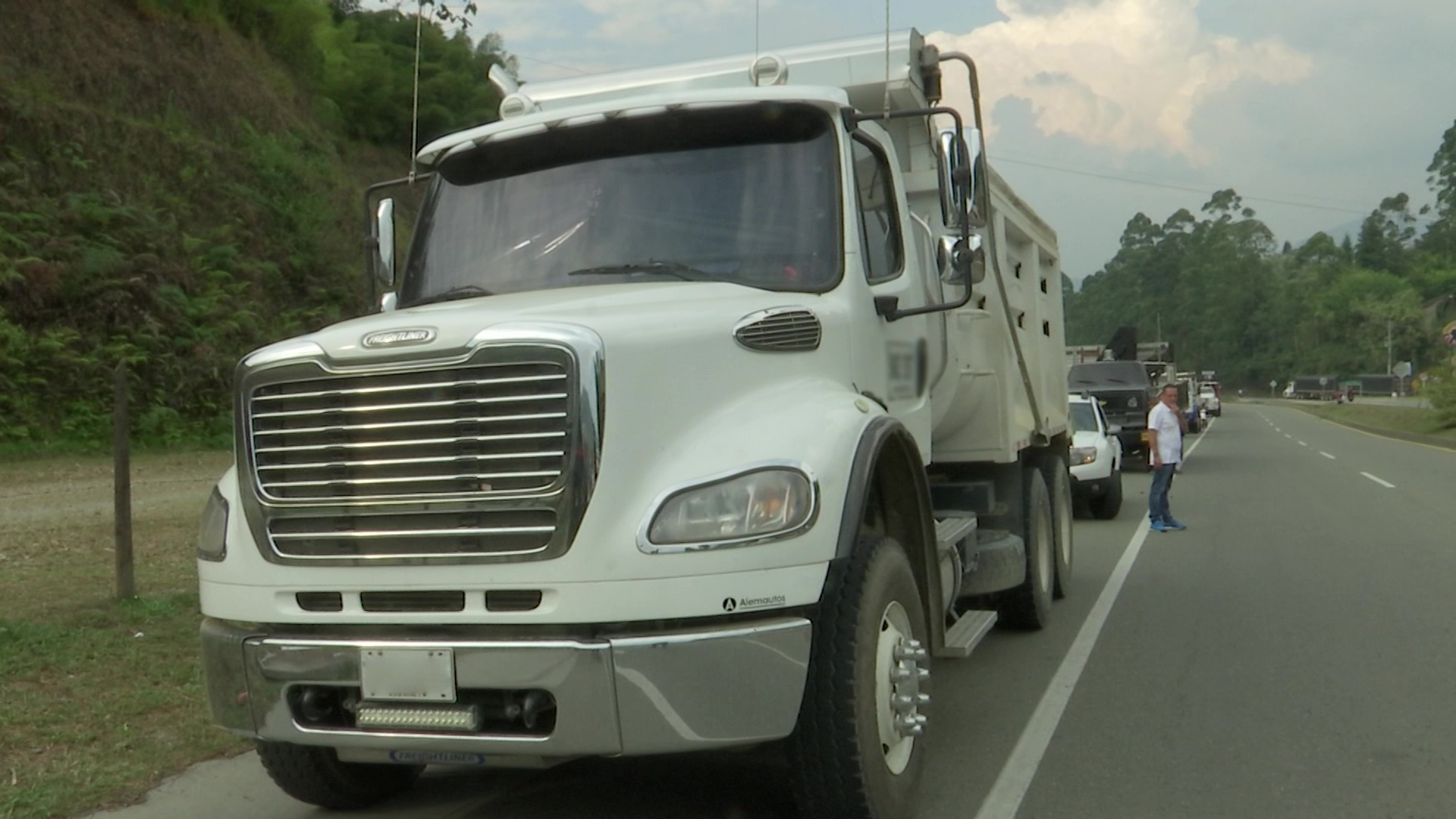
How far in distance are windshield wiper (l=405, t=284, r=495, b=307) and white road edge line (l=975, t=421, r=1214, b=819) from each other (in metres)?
2.69

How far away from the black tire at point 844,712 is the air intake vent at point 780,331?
2.44 ft

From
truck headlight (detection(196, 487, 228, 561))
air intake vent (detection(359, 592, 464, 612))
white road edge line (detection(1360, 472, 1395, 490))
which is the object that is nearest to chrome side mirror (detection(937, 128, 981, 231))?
air intake vent (detection(359, 592, 464, 612))

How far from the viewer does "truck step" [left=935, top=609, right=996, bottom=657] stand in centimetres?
579

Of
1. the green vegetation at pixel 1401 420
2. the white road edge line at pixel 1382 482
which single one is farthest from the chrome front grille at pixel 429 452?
the green vegetation at pixel 1401 420

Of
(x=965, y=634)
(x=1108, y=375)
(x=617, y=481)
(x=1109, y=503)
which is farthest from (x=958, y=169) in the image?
(x=1108, y=375)

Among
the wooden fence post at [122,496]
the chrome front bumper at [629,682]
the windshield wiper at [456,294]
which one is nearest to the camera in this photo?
the chrome front bumper at [629,682]

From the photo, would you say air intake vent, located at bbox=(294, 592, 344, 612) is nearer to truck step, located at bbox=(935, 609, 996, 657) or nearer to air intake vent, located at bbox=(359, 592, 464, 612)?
air intake vent, located at bbox=(359, 592, 464, 612)

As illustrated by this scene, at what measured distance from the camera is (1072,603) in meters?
10.4

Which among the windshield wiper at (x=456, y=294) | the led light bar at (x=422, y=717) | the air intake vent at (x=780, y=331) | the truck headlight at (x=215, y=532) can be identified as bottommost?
the led light bar at (x=422, y=717)

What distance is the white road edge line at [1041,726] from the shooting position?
17.5ft

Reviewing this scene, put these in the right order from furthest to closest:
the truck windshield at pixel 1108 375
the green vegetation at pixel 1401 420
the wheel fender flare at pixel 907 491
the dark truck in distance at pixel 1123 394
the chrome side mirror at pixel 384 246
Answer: the green vegetation at pixel 1401 420, the truck windshield at pixel 1108 375, the dark truck in distance at pixel 1123 394, the chrome side mirror at pixel 384 246, the wheel fender flare at pixel 907 491

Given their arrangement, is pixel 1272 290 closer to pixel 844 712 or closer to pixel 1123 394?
pixel 1123 394

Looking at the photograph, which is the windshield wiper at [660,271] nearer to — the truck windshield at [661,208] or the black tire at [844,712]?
the truck windshield at [661,208]

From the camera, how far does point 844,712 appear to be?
447cm
